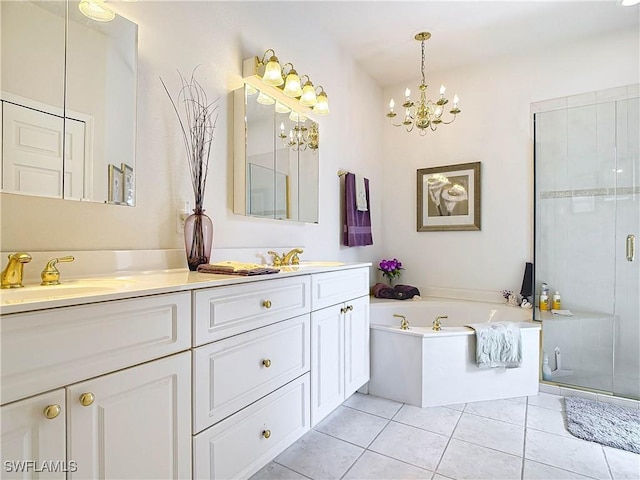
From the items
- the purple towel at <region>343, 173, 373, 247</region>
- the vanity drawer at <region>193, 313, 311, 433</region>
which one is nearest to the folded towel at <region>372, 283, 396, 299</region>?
the purple towel at <region>343, 173, 373, 247</region>

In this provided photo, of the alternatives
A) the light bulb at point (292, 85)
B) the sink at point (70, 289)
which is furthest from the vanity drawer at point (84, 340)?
the light bulb at point (292, 85)

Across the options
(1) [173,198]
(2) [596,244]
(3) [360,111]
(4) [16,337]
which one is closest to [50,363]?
(4) [16,337]

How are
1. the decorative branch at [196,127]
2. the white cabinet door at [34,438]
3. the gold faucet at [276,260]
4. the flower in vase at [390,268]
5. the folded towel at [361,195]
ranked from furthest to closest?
the flower in vase at [390,268] → the folded towel at [361,195] → the gold faucet at [276,260] → the decorative branch at [196,127] → the white cabinet door at [34,438]

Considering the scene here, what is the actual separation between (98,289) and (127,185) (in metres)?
0.48

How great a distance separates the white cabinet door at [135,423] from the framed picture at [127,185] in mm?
706

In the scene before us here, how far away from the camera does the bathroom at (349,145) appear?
4.57 ft

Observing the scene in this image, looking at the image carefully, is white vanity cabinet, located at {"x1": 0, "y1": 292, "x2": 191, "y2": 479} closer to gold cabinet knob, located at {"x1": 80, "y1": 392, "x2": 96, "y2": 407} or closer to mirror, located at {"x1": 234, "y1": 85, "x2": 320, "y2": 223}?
gold cabinet knob, located at {"x1": 80, "y1": 392, "x2": 96, "y2": 407}

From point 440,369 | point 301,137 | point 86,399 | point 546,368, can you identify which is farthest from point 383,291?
point 86,399

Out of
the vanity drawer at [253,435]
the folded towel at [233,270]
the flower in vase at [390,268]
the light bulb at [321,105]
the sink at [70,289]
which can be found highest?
the light bulb at [321,105]

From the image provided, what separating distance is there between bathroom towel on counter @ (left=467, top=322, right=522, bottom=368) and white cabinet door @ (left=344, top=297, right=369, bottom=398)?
2.47 feet

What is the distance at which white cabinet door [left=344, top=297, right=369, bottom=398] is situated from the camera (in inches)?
79.0

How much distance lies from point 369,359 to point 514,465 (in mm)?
974

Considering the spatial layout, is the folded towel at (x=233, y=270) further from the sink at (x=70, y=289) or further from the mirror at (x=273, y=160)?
the mirror at (x=273, y=160)

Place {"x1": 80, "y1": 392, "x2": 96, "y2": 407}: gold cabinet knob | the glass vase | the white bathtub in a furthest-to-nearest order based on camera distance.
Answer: the white bathtub
the glass vase
{"x1": 80, "y1": 392, "x2": 96, "y2": 407}: gold cabinet knob
